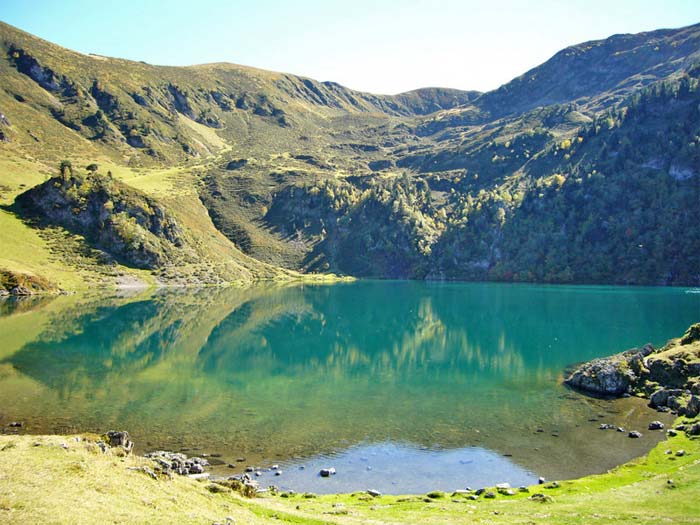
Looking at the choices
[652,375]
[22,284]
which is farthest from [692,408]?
[22,284]

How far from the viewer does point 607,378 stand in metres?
48.9

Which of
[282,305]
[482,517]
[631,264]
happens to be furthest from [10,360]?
[631,264]

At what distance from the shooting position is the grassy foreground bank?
1650 centimetres

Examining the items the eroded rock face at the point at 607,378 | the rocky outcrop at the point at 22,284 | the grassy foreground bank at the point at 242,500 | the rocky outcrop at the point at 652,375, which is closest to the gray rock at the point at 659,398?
the rocky outcrop at the point at 652,375

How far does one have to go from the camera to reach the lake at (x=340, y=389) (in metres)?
33.6

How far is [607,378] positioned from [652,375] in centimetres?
447

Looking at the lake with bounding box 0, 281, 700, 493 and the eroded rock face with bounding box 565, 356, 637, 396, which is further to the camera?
the eroded rock face with bounding box 565, 356, 637, 396

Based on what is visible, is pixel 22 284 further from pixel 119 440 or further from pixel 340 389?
pixel 119 440

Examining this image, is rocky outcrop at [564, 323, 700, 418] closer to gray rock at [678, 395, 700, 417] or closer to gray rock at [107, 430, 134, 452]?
gray rock at [678, 395, 700, 417]

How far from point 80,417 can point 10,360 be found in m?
26.3

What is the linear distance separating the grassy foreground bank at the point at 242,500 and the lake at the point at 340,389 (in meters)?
4.90

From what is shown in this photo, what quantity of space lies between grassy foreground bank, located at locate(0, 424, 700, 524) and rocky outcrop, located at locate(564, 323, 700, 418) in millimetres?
18343

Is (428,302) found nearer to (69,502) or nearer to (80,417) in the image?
(80,417)

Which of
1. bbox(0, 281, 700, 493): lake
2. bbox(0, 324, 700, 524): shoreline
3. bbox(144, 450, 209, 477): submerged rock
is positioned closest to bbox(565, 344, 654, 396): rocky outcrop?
bbox(0, 281, 700, 493): lake
